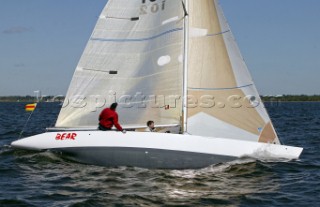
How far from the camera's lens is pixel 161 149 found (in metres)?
12.7

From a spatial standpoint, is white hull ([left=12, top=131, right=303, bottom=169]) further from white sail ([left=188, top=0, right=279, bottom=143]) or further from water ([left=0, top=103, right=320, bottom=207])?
white sail ([left=188, top=0, right=279, bottom=143])

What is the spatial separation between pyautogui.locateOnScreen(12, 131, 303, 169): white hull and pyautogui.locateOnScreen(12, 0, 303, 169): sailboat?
67 millimetres

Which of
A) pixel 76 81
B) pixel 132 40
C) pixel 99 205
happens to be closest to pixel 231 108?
pixel 132 40

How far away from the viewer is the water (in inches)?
408

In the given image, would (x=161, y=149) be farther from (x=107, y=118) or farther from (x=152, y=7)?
(x=152, y=7)

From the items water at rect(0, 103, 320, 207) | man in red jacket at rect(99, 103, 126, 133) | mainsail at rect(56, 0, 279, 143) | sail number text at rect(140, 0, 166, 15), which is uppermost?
sail number text at rect(140, 0, 166, 15)

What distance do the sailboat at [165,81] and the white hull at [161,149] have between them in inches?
2.6

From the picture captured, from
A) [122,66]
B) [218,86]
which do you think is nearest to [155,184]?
[218,86]

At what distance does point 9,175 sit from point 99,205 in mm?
4300

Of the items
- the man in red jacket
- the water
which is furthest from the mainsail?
the water

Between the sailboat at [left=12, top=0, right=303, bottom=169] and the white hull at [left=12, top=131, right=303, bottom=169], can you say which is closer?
the white hull at [left=12, top=131, right=303, bottom=169]

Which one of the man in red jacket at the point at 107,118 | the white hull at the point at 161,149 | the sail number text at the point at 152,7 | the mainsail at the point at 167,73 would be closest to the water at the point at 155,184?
the white hull at the point at 161,149

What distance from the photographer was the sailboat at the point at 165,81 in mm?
14195

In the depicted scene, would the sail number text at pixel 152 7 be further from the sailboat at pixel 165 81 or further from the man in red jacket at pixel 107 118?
the man in red jacket at pixel 107 118
